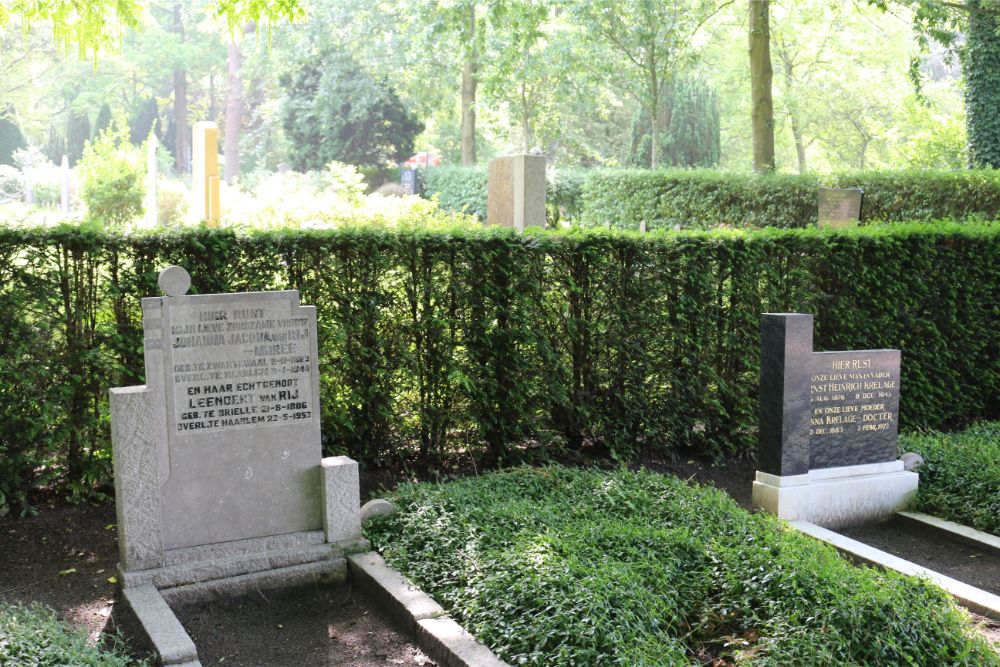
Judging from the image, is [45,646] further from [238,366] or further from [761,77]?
[761,77]

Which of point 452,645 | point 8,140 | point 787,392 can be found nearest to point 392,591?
point 452,645

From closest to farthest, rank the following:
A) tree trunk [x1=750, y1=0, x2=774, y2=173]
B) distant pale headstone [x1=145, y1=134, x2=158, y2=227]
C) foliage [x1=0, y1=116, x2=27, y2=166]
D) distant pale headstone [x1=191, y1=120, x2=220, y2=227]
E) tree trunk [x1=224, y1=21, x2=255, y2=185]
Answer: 1. tree trunk [x1=750, y1=0, x2=774, y2=173]
2. distant pale headstone [x1=191, y1=120, x2=220, y2=227]
3. distant pale headstone [x1=145, y1=134, x2=158, y2=227]
4. tree trunk [x1=224, y1=21, x2=255, y2=185]
5. foliage [x1=0, y1=116, x2=27, y2=166]

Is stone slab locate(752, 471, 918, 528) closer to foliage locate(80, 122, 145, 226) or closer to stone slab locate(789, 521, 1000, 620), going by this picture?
stone slab locate(789, 521, 1000, 620)

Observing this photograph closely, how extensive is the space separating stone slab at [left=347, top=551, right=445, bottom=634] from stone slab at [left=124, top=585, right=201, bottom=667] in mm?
971

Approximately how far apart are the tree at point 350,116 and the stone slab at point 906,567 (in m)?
34.0

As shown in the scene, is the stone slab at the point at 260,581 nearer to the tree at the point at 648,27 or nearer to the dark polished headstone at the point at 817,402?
the dark polished headstone at the point at 817,402

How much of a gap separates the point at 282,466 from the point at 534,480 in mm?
1727

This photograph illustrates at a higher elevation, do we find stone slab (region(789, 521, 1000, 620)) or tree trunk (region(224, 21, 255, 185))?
tree trunk (region(224, 21, 255, 185))

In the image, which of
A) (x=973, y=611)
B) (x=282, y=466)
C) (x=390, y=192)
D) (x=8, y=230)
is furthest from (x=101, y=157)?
(x=973, y=611)

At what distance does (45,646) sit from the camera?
3.76 m

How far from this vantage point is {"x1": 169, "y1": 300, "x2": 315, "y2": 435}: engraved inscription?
5090mm

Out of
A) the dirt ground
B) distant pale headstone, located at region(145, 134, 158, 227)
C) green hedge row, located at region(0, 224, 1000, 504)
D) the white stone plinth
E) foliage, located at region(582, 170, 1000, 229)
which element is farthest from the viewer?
distant pale headstone, located at region(145, 134, 158, 227)

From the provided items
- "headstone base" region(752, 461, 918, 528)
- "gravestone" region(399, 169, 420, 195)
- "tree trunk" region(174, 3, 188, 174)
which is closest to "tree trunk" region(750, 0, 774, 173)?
"headstone base" region(752, 461, 918, 528)

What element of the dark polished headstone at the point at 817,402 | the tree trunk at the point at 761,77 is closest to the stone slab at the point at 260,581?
the dark polished headstone at the point at 817,402
